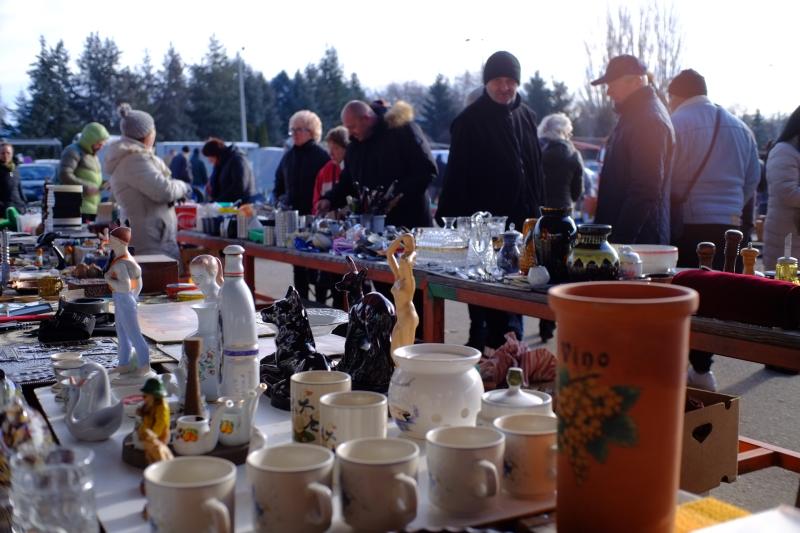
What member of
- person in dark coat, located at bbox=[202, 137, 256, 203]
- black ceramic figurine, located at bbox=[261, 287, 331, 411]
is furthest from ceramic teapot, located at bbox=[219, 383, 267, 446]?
person in dark coat, located at bbox=[202, 137, 256, 203]

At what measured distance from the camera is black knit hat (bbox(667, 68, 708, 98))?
432 centimetres

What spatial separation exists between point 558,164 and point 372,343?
4.59 metres

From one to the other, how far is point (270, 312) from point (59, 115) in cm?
3885

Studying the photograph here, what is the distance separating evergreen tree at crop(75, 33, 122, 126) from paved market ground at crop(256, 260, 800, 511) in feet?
123

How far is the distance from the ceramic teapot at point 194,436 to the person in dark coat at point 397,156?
3.79 metres

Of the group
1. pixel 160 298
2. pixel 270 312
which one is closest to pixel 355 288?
pixel 270 312

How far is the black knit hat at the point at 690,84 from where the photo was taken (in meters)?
4.32

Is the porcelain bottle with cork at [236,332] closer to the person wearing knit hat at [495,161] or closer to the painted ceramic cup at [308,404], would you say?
the painted ceramic cup at [308,404]

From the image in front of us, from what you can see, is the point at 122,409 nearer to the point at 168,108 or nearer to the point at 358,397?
the point at 358,397

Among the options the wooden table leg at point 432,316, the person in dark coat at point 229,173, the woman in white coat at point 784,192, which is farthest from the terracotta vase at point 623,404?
the person in dark coat at point 229,173

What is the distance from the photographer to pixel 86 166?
25.0 feet

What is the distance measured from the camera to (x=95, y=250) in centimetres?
419

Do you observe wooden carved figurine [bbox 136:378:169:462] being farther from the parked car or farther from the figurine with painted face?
the parked car

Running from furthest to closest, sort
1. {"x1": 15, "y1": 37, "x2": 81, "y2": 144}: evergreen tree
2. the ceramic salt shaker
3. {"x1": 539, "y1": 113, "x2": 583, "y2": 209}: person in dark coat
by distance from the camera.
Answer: {"x1": 15, "y1": 37, "x2": 81, "y2": 144}: evergreen tree, {"x1": 539, "y1": 113, "x2": 583, "y2": 209}: person in dark coat, the ceramic salt shaker
